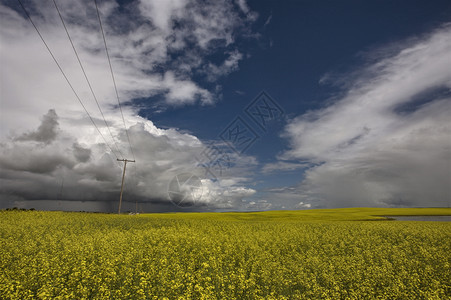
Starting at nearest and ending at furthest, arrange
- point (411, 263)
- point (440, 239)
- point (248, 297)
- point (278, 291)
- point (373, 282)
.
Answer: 1. point (248, 297)
2. point (278, 291)
3. point (373, 282)
4. point (411, 263)
5. point (440, 239)

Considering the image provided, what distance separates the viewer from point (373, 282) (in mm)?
10531

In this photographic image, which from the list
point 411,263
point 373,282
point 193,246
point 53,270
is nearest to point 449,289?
point 411,263

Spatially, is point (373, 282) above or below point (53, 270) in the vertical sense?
below

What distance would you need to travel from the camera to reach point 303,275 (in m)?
10.3

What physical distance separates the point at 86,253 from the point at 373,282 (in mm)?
15413

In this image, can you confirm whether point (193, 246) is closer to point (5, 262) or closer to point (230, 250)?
point (230, 250)

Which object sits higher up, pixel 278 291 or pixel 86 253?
pixel 86 253

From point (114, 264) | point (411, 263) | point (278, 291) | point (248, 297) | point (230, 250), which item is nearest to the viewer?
point (248, 297)

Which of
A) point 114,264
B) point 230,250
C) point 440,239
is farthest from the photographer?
point 440,239

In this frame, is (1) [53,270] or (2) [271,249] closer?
(1) [53,270]

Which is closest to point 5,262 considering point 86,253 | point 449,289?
point 86,253

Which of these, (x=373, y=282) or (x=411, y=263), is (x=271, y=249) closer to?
(x=373, y=282)

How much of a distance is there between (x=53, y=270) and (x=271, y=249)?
1272cm

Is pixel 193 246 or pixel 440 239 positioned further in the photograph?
pixel 440 239
